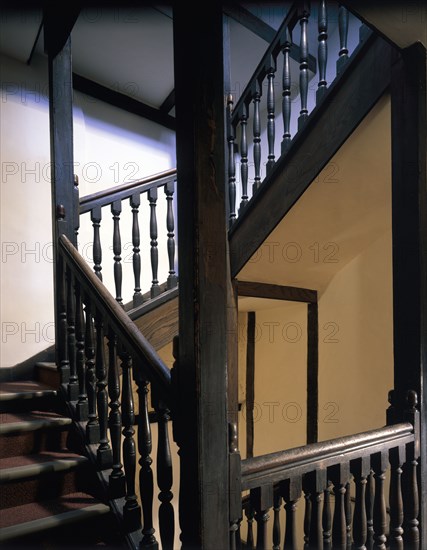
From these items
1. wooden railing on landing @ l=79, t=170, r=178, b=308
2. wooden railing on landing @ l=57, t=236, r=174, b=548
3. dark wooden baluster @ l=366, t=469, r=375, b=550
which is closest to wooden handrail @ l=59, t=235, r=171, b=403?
wooden railing on landing @ l=57, t=236, r=174, b=548

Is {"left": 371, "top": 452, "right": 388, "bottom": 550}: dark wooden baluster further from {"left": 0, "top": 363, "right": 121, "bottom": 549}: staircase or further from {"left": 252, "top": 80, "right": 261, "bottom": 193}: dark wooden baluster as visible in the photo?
{"left": 252, "top": 80, "right": 261, "bottom": 193}: dark wooden baluster

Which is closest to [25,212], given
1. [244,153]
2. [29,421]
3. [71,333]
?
[71,333]

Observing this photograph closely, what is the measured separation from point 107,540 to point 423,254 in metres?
1.61

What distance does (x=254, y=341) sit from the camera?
14.5 ft

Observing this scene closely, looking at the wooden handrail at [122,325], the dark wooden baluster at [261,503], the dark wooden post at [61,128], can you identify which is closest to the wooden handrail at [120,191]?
the dark wooden post at [61,128]

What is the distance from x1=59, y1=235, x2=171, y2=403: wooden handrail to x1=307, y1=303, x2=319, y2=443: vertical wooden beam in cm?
229

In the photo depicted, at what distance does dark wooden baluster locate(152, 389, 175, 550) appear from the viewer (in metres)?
1.37

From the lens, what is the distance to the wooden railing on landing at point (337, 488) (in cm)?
125

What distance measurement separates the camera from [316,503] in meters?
1.38

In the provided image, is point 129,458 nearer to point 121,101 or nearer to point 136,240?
point 136,240

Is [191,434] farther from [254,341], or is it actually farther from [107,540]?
[254,341]

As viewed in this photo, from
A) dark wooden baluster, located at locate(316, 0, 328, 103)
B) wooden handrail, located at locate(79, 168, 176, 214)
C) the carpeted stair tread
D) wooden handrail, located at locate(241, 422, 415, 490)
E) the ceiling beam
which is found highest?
the ceiling beam

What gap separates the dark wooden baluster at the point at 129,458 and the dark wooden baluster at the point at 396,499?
0.94 metres

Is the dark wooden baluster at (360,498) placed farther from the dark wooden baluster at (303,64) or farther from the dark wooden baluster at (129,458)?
the dark wooden baluster at (303,64)
